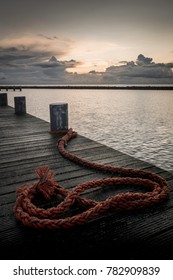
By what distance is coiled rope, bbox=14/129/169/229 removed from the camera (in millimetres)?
2051

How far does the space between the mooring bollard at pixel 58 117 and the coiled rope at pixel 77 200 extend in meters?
3.38

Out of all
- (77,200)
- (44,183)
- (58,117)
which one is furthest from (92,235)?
(58,117)

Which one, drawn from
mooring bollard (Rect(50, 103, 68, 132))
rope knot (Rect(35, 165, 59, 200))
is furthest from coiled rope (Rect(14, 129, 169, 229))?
mooring bollard (Rect(50, 103, 68, 132))

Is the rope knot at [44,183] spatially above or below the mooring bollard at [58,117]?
below

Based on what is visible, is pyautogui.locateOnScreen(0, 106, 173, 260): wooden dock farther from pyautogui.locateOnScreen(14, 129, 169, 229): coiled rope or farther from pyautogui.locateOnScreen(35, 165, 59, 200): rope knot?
pyautogui.locateOnScreen(35, 165, 59, 200): rope knot

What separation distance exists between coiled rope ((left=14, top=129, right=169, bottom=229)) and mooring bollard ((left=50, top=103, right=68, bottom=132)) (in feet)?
11.1

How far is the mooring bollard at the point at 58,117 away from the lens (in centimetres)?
606

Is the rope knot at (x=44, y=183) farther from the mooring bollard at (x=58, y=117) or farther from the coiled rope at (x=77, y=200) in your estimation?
the mooring bollard at (x=58, y=117)

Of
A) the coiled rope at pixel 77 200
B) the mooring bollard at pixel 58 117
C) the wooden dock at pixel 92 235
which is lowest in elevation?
the wooden dock at pixel 92 235

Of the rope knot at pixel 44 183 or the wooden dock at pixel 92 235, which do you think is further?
the rope knot at pixel 44 183

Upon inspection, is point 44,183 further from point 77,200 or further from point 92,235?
point 92,235

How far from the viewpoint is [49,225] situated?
6.52 feet

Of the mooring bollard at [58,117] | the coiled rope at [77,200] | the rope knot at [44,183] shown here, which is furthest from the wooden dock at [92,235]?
the mooring bollard at [58,117]

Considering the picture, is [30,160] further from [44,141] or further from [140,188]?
[140,188]
